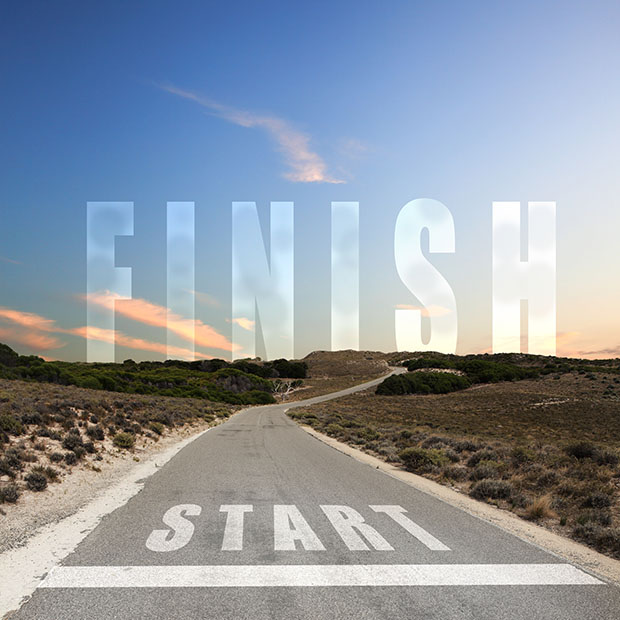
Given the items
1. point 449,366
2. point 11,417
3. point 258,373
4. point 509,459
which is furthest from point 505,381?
point 11,417

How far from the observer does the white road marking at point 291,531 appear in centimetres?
699

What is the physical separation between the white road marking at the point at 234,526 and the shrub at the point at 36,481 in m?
4.59

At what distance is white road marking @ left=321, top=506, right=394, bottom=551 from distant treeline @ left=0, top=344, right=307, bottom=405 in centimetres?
4523

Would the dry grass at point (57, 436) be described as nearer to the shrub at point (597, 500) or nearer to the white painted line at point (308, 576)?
the white painted line at point (308, 576)

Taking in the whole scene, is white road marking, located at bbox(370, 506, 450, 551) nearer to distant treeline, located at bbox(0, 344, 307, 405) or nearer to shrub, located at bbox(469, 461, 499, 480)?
shrub, located at bbox(469, 461, 499, 480)

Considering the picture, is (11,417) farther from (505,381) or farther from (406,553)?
(505,381)

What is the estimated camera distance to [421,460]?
1588 centimetres

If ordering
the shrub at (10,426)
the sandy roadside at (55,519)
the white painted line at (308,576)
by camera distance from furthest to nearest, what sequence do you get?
the shrub at (10,426), the sandy roadside at (55,519), the white painted line at (308,576)

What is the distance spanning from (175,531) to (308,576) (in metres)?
2.93

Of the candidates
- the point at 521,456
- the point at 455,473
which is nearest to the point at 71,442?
the point at 455,473

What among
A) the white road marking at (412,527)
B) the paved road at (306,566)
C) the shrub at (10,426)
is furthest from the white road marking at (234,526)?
the shrub at (10,426)

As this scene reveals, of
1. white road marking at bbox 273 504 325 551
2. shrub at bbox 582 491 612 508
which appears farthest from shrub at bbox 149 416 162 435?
shrub at bbox 582 491 612 508

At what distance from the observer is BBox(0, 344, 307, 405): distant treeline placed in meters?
53.0

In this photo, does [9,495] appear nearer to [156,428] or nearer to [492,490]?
[492,490]
